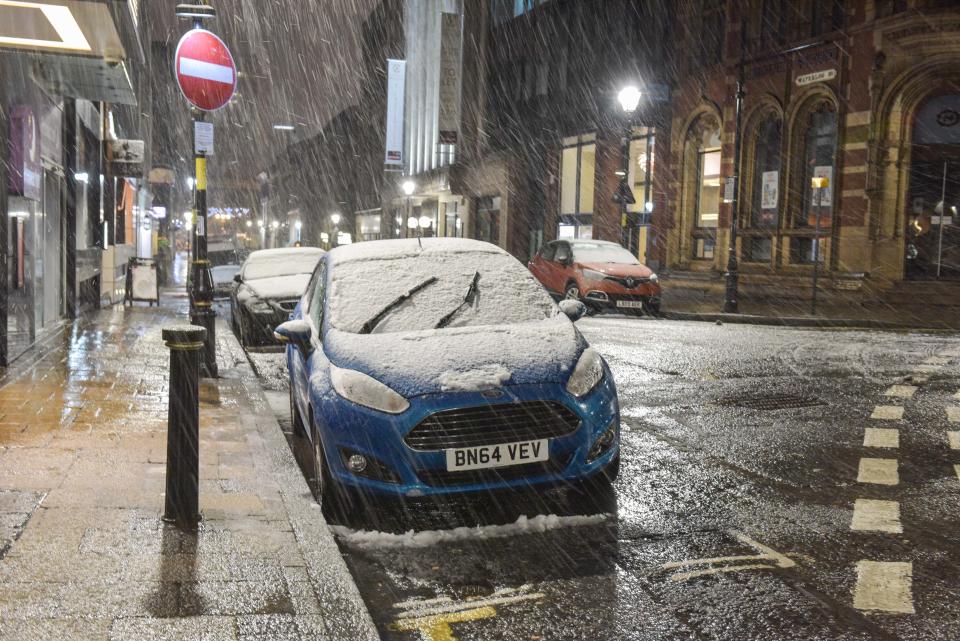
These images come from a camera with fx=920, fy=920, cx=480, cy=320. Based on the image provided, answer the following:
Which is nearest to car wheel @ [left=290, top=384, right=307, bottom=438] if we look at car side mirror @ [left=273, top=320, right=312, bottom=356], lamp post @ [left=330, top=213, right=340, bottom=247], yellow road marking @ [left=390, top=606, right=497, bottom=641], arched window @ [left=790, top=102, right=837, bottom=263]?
car side mirror @ [left=273, top=320, right=312, bottom=356]

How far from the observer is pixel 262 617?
357 cm

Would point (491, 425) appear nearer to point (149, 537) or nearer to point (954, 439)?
point (149, 537)

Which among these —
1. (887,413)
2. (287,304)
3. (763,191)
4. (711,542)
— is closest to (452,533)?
(711,542)

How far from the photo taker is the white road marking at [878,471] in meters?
6.12

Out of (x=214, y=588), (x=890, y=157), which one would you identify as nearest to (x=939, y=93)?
(x=890, y=157)

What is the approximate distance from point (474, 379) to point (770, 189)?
962 inches

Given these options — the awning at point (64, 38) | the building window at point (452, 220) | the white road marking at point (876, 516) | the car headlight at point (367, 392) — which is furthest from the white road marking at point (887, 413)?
the building window at point (452, 220)

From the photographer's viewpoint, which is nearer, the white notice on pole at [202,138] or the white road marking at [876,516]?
the white road marking at [876,516]

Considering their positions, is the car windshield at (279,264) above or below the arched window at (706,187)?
below

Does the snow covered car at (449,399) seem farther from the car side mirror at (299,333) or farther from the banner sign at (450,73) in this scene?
the banner sign at (450,73)

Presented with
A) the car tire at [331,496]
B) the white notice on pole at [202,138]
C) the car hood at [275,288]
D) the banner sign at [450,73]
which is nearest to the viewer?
the car tire at [331,496]

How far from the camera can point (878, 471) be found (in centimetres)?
635

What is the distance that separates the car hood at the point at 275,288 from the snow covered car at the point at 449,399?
821 cm

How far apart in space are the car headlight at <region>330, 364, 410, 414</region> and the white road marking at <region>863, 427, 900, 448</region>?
414 cm
